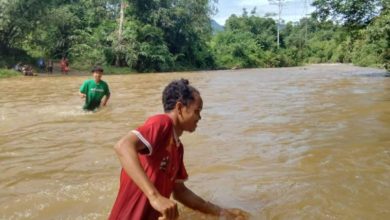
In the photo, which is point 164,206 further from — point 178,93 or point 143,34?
point 143,34

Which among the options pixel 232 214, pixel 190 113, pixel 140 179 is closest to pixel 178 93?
pixel 190 113

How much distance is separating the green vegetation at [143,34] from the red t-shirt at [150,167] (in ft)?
55.5

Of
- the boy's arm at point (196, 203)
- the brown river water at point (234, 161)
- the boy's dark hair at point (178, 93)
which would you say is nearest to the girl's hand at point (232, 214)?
the boy's arm at point (196, 203)

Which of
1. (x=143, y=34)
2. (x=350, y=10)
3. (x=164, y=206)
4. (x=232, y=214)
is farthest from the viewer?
(x=143, y=34)

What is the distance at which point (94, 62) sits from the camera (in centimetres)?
3278

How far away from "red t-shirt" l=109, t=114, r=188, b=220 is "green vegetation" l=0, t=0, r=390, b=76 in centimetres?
1691

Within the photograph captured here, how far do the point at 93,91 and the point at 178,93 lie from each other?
7366mm

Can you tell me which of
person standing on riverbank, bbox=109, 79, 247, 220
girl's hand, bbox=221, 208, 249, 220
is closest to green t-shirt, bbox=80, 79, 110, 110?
girl's hand, bbox=221, 208, 249, 220

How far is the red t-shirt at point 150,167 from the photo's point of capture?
2.30 meters

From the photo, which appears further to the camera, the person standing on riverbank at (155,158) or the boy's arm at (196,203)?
the boy's arm at (196,203)

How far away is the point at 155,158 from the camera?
93.4 inches

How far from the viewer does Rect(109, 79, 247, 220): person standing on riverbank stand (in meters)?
2.18

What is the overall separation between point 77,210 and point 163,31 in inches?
1400

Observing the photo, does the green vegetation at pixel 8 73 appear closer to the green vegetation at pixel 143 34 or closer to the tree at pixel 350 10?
the green vegetation at pixel 143 34
